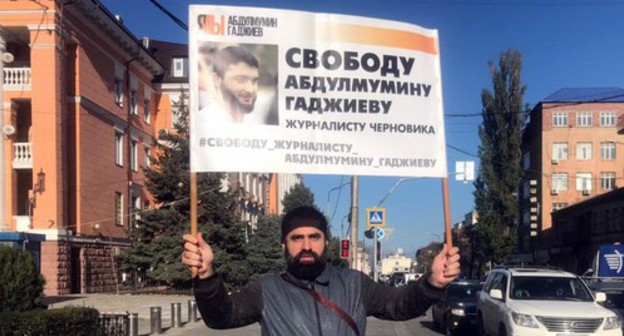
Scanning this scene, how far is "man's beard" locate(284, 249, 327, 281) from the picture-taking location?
12.3 feet

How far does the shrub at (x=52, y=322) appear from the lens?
1088 cm

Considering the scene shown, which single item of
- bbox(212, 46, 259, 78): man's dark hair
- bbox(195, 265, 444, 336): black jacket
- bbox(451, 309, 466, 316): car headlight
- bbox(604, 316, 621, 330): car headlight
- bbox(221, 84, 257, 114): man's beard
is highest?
bbox(212, 46, 259, 78): man's dark hair

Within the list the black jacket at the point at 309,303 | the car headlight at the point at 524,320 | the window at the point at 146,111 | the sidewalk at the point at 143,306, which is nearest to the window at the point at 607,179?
the window at the point at 146,111

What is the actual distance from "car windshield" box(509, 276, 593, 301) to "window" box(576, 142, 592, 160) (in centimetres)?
6040

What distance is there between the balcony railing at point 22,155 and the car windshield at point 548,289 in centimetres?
2533

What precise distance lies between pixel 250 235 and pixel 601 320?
3917cm

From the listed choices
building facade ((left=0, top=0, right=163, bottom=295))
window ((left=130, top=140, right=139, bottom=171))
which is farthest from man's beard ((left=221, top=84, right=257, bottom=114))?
window ((left=130, top=140, right=139, bottom=171))

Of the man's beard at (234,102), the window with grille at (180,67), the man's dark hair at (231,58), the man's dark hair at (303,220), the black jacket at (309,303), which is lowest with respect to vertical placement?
the black jacket at (309,303)

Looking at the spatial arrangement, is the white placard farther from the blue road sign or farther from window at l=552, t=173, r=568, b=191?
window at l=552, t=173, r=568, b=191

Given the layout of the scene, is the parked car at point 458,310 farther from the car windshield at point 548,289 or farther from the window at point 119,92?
the window at point 119,92

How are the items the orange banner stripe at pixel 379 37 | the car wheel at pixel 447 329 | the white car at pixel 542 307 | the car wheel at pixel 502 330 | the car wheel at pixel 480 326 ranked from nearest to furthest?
the orange banner stripe at pixel 379 37
the white car at pixel 542 307
the car wheel at pixel 502 330
the car wheel at pixel 480 326
the car wheel at pixel 447 329

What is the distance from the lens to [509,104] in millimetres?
54781

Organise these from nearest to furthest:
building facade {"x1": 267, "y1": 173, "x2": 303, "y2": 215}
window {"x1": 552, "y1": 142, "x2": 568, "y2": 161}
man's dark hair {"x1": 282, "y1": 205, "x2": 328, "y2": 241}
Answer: man's dark hair {"x1": 282, "y1": 205, "x2": 328, "y2": 241} < window {"x1": 552, "y1": 142, "x2": 568, "y2": 161} < building facade {"x1": 267, "y1": 173, "x2": 303, "y2": 215}

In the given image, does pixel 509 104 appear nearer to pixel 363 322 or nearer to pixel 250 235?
pixel 250 235
